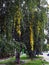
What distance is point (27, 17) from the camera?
11367mm

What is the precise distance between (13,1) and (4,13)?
73 centimetres

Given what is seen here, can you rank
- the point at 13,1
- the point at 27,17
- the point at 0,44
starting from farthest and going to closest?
the point at 27,17 < the point at 13,1 < the point at 0,44

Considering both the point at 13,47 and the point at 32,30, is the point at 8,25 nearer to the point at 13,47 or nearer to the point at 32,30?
the point at 13,47

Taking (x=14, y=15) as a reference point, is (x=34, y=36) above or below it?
below

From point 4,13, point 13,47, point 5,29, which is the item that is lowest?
point 13,47

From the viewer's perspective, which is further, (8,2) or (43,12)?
(43,12)

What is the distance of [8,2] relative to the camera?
10.1 meters

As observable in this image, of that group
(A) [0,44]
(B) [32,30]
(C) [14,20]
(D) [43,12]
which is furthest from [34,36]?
(A) [0,44]

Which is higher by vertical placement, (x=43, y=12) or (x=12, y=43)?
(x=43, y=12)

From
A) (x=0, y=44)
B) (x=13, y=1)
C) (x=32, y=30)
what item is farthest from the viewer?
(x=32, y=30)

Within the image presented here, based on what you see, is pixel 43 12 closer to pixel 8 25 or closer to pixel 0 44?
pixel 8 25

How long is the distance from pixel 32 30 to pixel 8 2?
259cm

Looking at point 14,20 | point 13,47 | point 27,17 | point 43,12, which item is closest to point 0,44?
point 13,47

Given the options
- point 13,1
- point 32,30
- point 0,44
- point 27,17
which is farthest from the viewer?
point 32,30
